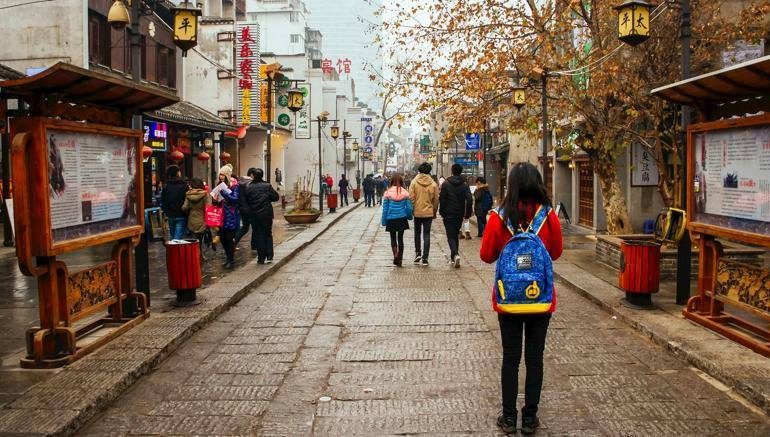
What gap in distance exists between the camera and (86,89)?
21.0 ft

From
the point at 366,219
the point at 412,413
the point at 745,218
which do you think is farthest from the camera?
the point at 366,219

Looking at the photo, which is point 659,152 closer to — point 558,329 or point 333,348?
point 558,329

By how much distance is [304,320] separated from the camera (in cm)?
850

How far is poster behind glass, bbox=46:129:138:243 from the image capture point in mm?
6156

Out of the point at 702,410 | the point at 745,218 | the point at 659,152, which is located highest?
the point at 659,152

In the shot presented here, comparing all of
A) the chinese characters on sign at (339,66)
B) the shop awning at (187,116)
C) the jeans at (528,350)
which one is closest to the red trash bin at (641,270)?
the jeans at (528,350)

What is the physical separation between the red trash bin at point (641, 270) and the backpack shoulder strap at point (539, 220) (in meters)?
4.01

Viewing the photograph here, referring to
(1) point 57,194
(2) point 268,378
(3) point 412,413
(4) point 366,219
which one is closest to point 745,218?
(3) point 412,413

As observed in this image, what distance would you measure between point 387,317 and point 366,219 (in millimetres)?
20517

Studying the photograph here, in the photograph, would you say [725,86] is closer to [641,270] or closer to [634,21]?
[641,270]

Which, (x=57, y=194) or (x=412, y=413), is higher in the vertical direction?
(x=57, y=194)

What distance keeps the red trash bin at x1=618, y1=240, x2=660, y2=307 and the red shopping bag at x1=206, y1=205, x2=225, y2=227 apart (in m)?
7.31

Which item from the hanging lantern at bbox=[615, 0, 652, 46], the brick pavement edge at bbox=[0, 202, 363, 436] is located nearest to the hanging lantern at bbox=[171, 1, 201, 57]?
the brick pavement edge at bbox=[0, 202, 363, 436]

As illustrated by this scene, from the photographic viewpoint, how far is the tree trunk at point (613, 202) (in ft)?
47.9
